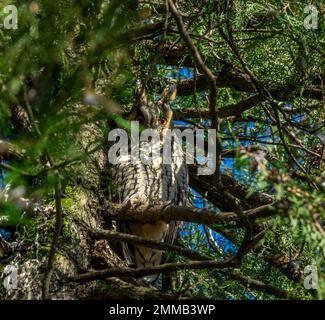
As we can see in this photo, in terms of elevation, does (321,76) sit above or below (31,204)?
above

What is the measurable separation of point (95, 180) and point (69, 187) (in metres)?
0.16

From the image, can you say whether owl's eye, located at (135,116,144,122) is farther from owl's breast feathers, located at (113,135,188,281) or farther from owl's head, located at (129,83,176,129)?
owl's breast feathers, located at (113,135,188,281)

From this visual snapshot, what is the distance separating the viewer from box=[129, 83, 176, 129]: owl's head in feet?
10.1

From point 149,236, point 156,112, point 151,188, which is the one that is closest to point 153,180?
point 151,188

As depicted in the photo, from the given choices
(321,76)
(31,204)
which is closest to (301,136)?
(321,76)

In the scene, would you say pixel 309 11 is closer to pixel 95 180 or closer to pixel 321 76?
pixel 321 76

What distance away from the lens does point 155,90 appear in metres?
3.18

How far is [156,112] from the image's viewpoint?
10.3 feet

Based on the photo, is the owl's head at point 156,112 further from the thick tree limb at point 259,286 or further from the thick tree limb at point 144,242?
the thick tree limb at point 259,286

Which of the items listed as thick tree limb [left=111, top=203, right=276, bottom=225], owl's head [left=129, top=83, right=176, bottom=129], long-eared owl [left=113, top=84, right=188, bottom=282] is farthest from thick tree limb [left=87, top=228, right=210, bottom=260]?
owl's head [left=129, top=83, right=176, bottom=129]

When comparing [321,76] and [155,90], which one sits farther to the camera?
[155,90]

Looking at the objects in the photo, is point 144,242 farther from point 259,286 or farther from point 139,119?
point 139,119

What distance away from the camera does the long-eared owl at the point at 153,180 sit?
2906 millimetres
